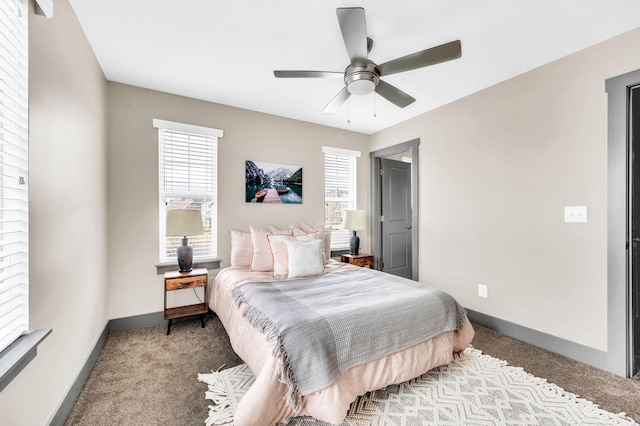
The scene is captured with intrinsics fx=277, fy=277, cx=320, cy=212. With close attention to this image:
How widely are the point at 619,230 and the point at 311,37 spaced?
2801 millimetres

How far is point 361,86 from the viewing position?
2.09 metres

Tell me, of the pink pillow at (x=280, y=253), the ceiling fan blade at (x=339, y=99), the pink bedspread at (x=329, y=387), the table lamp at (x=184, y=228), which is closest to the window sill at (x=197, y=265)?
the table lamp at (x=184, y=228)

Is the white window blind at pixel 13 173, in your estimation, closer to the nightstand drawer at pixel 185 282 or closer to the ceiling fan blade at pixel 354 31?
the ceiling fan blade at pixel 354 31

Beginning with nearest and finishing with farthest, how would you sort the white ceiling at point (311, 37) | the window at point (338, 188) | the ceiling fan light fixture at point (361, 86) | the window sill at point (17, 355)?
the window sill at point (17, 355) → the white ceiling at point (311, 37) → the ceiling fan light fixture at point (361, 86) → the window at point (338, 188)

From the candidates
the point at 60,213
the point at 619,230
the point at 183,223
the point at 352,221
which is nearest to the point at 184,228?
the point at 183,223

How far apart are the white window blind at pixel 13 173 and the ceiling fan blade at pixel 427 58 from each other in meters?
1.92

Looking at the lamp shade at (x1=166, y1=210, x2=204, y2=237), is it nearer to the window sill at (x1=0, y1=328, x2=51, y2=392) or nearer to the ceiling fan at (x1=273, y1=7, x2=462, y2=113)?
the window sill at (x1=0, y1=328, x2=51, y2=392)

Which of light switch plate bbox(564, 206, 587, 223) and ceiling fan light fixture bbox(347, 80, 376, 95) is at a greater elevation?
ceiling fan light fixture bbox(347, 80, 376, 95)

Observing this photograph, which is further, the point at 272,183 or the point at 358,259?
the point at 358,259

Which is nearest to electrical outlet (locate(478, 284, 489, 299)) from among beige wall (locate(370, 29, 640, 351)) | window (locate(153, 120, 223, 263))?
beige wall (locate(370, 29, 640, 351))

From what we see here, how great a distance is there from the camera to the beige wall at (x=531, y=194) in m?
2.26

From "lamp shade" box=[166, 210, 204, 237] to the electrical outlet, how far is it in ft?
10.1

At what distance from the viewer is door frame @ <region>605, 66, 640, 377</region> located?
2.09 meters

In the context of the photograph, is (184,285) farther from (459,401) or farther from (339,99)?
(459,401)
